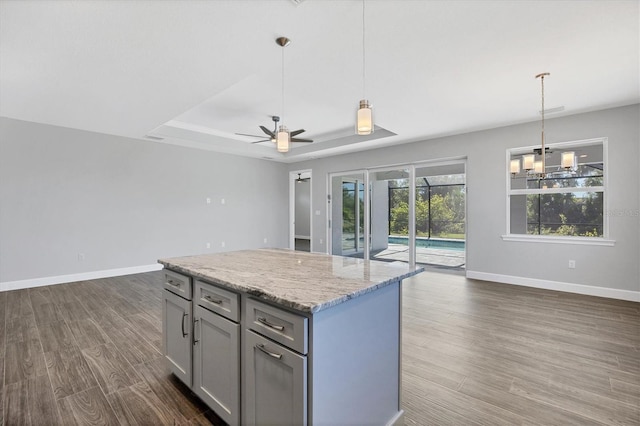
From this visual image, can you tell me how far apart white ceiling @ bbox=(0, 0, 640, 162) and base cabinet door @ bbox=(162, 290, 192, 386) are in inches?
79.8

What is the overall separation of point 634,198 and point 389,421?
463 cm

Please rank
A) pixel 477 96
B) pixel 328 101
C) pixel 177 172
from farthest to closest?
pixel 177 172 < pixel 328 101 < pixel 477 96

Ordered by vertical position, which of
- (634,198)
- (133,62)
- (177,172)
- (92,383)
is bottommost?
(92,383)

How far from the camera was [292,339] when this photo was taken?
1204 mm

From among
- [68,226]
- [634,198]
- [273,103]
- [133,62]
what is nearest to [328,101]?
[273,103]

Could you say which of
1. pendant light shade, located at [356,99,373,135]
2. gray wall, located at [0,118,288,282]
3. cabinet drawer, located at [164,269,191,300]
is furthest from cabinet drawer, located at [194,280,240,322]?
gray wall, located at [0,118,288,282]

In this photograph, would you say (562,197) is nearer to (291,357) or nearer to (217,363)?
(291,357)

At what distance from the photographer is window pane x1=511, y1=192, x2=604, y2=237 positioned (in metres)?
4.26

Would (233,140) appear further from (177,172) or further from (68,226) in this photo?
(68,226)

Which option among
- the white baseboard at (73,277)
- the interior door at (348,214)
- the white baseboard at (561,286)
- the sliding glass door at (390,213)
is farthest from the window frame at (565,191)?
the white baseboard at (73,277)

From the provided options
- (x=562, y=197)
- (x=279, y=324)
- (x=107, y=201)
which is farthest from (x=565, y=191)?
(x=107, y=201)

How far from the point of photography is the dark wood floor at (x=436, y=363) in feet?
5.90

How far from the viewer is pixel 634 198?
3.91 m

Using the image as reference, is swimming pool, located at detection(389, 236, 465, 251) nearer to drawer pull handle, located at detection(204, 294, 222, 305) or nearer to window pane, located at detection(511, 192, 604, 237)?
window pane, located at detection(511, 192, 604, 237)
